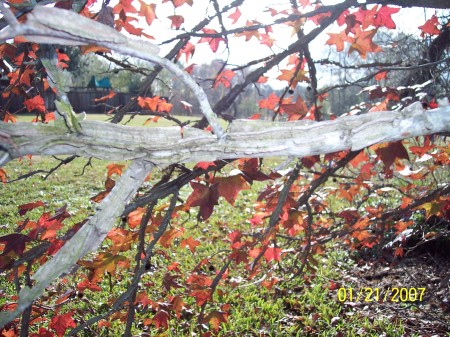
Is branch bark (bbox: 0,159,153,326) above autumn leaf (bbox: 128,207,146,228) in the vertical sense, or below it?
above

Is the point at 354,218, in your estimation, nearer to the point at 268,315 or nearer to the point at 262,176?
the point at 268,315

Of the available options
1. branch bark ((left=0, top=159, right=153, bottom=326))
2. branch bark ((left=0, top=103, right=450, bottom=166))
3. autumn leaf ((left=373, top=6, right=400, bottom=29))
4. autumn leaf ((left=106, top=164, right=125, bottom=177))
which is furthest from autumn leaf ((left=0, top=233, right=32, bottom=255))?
autumn leaf ((left=373, top=6, right=400, bottom=29))

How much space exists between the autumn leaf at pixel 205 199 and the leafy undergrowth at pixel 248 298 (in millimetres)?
616

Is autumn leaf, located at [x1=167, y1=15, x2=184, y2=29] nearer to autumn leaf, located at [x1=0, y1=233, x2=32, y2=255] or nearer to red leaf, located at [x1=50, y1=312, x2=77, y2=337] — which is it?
autumn leaf, located at [x1=0, y1=233, x2=32, y2=255]

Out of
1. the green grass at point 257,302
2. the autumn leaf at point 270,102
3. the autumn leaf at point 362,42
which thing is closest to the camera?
the autumn leaf at point 362,42

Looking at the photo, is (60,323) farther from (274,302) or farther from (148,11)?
(148,11)

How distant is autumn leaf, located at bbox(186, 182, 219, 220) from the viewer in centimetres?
163

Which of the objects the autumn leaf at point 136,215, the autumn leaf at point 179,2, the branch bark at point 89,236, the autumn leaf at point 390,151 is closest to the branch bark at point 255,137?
the branch bark at point 89,236

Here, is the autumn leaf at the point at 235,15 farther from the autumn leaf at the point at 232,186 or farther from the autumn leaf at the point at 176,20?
the autumn leaf at the point at 232,186
